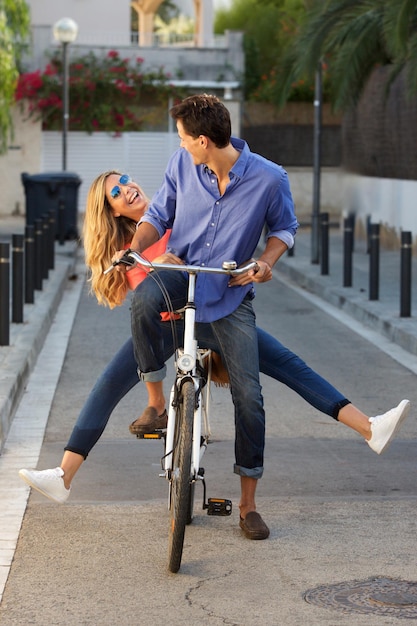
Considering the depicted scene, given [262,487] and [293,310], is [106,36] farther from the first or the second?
[262,487]

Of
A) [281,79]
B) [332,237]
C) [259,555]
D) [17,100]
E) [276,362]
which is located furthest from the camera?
[17,100]

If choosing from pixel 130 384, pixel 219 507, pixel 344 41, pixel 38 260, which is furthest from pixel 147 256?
pixel 344 41

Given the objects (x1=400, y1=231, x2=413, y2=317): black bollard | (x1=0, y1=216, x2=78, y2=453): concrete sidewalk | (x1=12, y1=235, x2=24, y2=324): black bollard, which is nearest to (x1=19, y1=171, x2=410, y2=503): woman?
(x1=0, y1=216, x2=78, y2=453): concrete sidewalk

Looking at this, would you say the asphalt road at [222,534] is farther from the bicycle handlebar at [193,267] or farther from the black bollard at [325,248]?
the black bollard at [325,248]

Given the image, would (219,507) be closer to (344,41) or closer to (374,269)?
(374,269)

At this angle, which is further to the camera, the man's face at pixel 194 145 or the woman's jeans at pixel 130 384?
the woman's jeans at pixel 130 384

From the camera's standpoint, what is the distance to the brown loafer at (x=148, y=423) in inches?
226

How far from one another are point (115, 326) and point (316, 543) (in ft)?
25.5

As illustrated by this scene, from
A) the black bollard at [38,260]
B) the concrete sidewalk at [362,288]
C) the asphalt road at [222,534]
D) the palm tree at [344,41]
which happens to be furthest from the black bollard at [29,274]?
the palm tree at [344,41]

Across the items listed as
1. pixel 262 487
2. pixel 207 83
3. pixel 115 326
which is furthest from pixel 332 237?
pixel 262 487

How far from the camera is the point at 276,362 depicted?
5.74 meters

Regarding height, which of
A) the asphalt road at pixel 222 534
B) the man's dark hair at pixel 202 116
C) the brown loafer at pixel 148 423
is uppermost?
the man's dark hair at pixel 202 116

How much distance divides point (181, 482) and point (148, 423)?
0.74m

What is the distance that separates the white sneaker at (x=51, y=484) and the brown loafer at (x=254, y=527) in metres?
0.77
